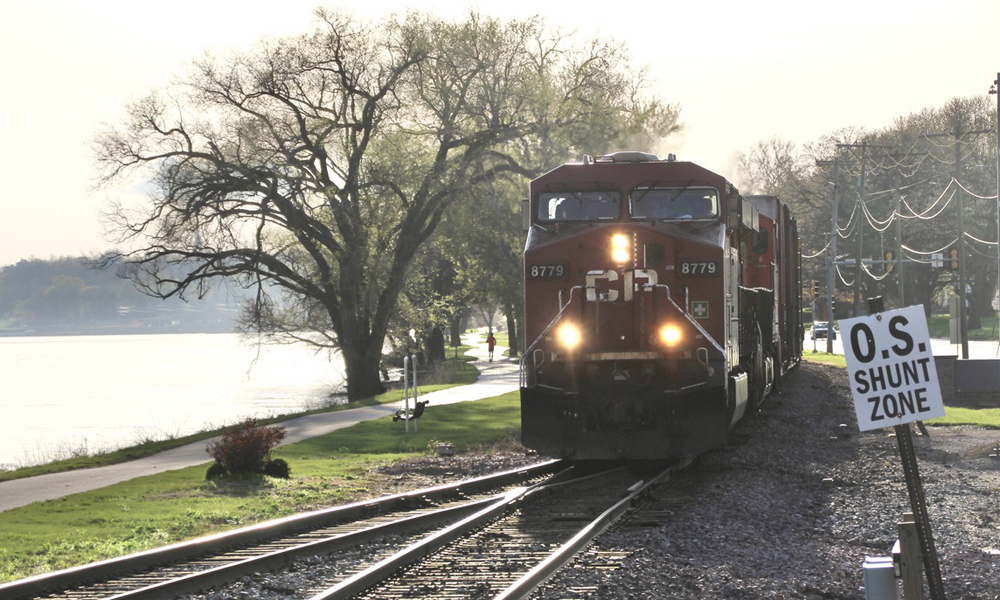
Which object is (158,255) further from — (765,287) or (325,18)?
(765,287)

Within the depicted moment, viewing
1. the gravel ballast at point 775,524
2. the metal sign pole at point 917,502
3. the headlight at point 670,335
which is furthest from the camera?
the headlight at point 670,335

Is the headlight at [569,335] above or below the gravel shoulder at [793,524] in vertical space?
above

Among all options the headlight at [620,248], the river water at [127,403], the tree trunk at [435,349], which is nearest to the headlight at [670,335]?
the headlight at [620,248]

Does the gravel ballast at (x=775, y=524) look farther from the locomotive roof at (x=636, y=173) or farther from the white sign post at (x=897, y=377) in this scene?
the locomotive roof at (x=636, y=173)

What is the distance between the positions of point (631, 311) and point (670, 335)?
572 mm

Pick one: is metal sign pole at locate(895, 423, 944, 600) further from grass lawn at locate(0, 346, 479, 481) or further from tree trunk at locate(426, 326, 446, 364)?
tree trunk at locate(426, 326, 446, 364)

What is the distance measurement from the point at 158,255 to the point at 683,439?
1075 inches

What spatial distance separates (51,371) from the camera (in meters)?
89.8

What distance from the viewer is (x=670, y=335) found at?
13.8m

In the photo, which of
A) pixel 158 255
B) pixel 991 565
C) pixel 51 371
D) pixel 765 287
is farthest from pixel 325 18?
pixel 51 371

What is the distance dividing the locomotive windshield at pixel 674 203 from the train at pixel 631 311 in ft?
0.04

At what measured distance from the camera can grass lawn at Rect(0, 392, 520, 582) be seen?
10.7 metres

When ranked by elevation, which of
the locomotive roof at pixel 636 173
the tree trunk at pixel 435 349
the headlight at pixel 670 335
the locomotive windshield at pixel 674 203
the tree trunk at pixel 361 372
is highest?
the locomotive roof at pixel 636 173

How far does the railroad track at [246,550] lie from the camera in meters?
8.30
